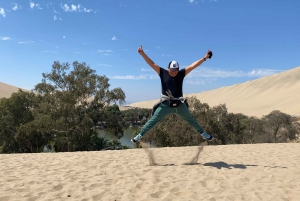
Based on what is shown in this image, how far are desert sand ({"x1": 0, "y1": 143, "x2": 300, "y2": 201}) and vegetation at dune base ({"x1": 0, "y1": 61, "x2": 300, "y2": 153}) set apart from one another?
15.8 metres

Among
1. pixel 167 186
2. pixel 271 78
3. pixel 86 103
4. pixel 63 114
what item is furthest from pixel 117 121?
pixel 271 78

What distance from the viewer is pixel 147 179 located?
15.4ft

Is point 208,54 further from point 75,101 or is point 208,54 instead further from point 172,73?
point 75,101

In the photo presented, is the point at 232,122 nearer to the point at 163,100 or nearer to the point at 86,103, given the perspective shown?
the point at 86,103

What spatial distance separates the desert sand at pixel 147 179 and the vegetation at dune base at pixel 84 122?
1577 cm

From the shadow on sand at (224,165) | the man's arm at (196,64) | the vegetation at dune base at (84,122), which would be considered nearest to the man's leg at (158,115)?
the man's arm at (196,64)

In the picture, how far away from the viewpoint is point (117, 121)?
982 inches

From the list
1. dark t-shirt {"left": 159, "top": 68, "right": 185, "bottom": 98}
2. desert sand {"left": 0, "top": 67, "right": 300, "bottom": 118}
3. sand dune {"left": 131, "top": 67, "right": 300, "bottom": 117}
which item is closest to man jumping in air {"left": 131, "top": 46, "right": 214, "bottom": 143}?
dark t-shirt {"left": 159, "top": 68, "right": 185, "bottom": 98}

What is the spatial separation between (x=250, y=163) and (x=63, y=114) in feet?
60.8

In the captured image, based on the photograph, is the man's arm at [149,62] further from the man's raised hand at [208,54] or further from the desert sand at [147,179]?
the desert sand at [147,179]

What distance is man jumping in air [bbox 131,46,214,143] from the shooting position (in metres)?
5.44

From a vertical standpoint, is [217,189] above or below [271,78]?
below

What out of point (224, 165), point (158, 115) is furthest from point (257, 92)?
point (158, 115)

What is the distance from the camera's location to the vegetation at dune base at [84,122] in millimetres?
22234
